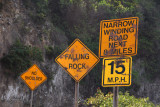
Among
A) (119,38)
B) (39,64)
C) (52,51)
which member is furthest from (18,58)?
(119,38)

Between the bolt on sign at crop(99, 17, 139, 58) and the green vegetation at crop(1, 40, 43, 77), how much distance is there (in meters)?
11.3

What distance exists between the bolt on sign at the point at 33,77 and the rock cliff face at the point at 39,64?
3.79 meters

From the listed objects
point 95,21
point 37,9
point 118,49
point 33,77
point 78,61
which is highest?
point 95,21

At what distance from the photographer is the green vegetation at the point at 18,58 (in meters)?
17.9

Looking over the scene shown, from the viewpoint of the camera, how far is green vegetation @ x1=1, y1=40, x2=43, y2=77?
1792 centimetres

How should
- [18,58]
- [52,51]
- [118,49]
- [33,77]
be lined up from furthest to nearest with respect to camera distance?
1. [52,51]
2. [18,58]
3. [33,77]
4. [118,49]

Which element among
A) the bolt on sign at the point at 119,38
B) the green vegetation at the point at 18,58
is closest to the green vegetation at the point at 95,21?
the green vegetation at the point at 18,58

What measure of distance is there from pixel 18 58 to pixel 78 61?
30.3 feet

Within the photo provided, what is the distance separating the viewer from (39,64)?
21.5 metres

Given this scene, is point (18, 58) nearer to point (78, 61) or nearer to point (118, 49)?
point (78, 61)

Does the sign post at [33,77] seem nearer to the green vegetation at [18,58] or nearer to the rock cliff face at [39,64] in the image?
the rock cliff face at [39,64]

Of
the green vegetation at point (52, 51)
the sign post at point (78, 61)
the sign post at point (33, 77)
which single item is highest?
the green vegetation at point (52, 51)

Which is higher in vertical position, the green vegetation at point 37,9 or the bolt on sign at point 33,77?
the green vegetation at point 37,9

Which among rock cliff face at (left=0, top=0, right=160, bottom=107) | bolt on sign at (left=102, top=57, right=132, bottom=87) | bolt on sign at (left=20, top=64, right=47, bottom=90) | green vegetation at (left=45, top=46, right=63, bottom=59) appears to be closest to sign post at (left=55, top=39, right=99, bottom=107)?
bolt on sign at (left=102, top=57, right=132, bottom=87)
